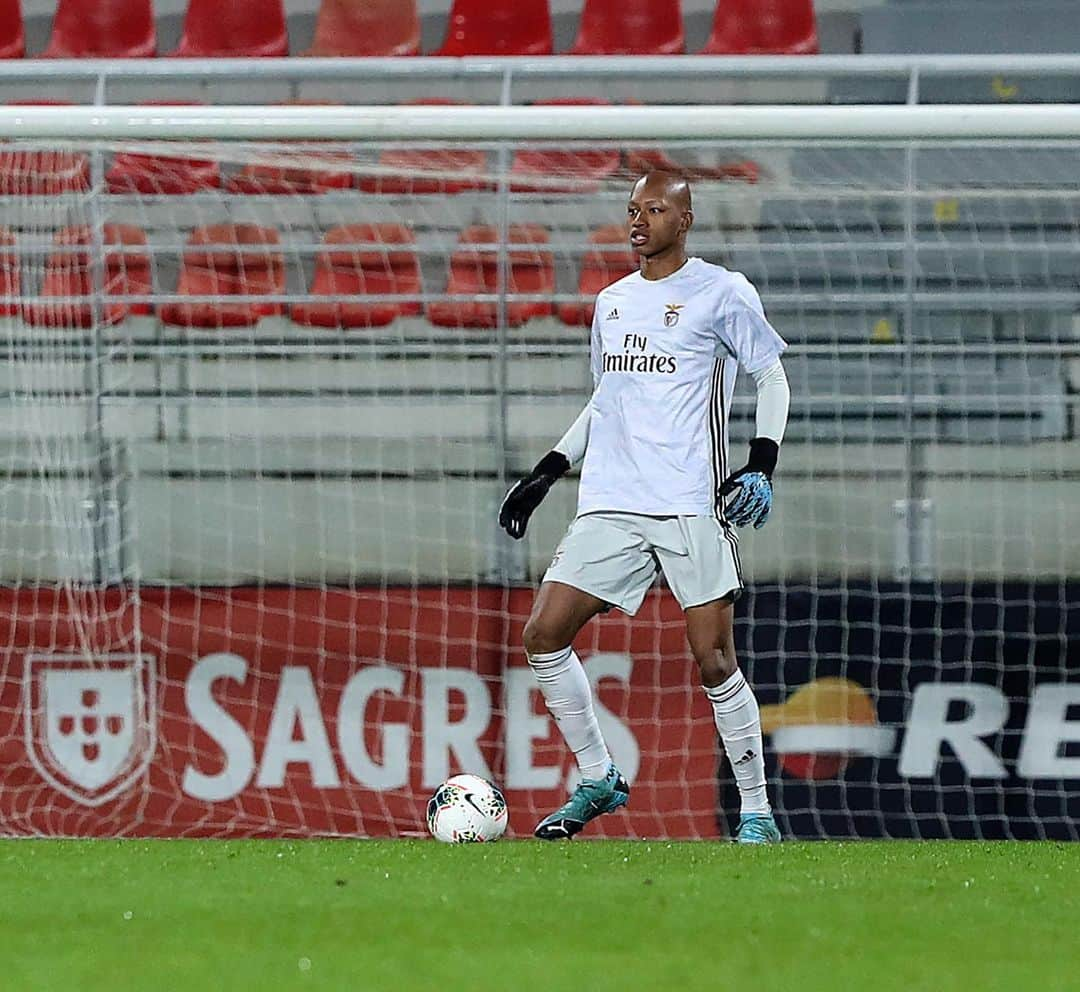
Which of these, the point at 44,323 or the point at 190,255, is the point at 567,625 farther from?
the point at 190,255

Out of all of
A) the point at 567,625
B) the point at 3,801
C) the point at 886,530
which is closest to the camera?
the point at 567,625

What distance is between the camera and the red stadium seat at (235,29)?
9211mm

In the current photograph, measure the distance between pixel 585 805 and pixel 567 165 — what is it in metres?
3.36

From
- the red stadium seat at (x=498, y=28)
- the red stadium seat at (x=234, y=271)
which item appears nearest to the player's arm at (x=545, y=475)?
the red stadium seat at (x=234, y=271)

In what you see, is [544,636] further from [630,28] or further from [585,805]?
[630,28]

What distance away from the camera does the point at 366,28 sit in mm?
9297

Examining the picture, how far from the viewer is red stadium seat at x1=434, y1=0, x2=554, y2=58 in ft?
29.8

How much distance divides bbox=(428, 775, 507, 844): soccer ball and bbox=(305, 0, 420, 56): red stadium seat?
4747 mm

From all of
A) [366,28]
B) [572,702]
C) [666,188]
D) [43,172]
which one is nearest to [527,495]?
[572,702]

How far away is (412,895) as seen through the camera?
4.14 m

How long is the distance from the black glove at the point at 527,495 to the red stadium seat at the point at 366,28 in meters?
4.23

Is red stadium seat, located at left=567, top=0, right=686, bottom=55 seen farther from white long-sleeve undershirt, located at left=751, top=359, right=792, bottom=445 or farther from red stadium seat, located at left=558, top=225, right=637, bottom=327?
white long-sleeve undershirt, located at left=751, top=359, right=792, bottom=445

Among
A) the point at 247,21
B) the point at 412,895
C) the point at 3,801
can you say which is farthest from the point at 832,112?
the point at 247,21

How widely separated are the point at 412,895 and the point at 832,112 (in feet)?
9.25
